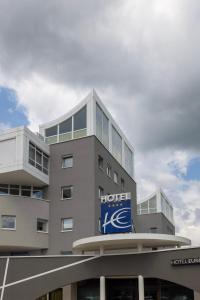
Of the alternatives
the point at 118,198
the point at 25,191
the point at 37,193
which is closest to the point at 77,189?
the point at 37,193

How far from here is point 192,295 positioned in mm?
31906

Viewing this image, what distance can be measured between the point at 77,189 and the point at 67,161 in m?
3.33

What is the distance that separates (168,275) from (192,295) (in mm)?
3909

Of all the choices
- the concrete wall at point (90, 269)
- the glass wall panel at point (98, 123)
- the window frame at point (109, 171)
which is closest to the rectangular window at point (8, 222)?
the concrete wall at point (90, 269)

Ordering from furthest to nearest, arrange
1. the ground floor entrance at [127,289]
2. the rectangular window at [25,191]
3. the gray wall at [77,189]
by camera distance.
A: 1. the rectangular window at [25,191]
2. the gray wall at [77,189]
3. the ground floor entrance at [127,289]

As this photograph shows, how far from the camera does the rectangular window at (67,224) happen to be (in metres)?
41.6

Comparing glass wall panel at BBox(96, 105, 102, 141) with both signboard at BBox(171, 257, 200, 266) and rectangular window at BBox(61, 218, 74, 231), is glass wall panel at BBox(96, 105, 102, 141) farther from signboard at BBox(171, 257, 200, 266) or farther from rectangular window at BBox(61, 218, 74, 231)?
signboard at BBox(171, 257, 200, 266)

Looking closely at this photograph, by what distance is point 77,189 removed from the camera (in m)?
42.5

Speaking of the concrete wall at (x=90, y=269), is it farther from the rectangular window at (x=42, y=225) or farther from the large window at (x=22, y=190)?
the large window at (x=22, y=190)

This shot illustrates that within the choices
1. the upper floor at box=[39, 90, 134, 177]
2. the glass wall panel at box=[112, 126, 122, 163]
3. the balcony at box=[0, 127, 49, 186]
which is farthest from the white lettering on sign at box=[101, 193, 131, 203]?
the glass wall panel at box=[112, 126, 122, 163]

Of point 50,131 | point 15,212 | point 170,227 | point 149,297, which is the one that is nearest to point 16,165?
point 15,212

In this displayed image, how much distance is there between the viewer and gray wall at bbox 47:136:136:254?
4091 centimetres

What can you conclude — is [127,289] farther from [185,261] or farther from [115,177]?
[115,177]

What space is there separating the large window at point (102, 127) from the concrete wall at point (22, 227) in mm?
10058
